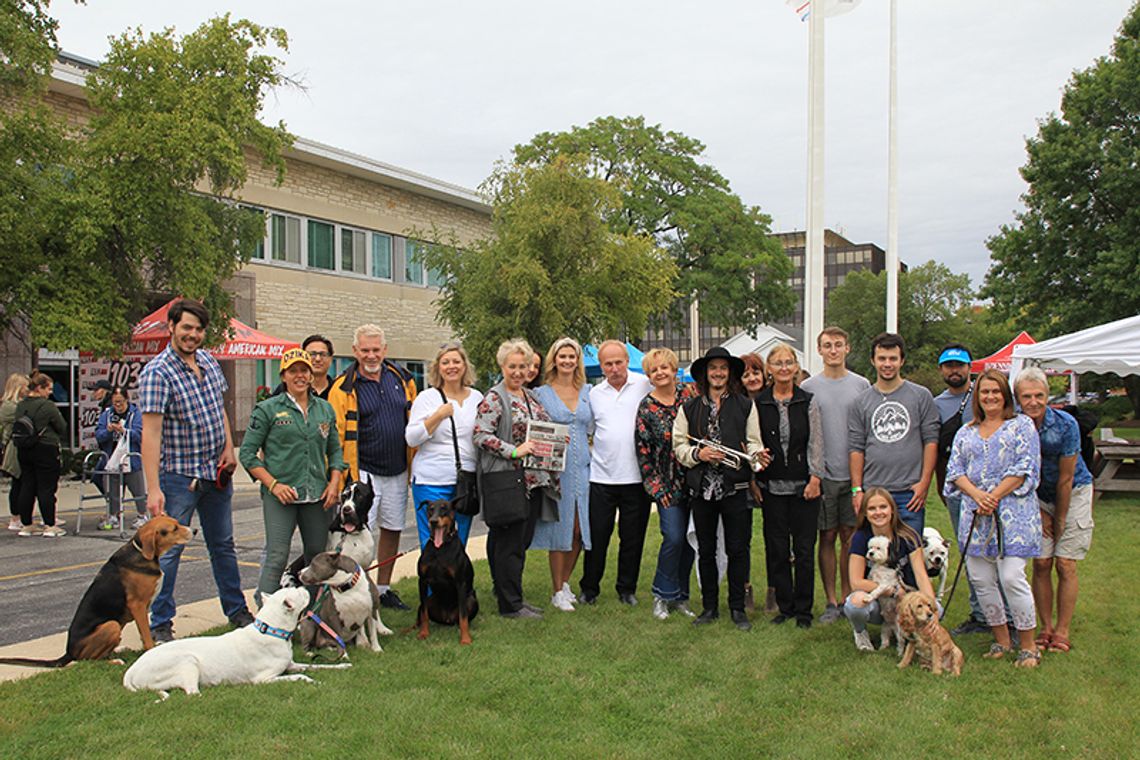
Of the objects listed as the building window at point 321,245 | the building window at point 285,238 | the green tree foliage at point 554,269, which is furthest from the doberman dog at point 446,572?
the building window at point 321,245

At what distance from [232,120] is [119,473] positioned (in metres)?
6.30

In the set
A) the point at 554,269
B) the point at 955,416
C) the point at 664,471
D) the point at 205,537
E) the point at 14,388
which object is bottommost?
the point at 205,537

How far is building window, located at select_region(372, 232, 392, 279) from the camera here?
25828 mm

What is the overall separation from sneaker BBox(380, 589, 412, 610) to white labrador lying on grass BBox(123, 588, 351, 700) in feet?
5.46

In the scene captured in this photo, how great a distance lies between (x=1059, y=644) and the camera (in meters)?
5.22

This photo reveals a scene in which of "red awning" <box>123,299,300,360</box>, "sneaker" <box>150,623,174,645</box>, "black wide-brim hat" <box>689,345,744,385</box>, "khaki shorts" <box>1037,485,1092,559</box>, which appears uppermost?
"red awning" <box>123,299,300,360</box>

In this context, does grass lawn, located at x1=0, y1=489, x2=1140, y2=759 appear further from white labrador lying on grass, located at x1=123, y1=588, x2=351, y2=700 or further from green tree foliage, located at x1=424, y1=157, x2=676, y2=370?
green tree foliage, located at x1=424, y1=157, x2=676, y2=370

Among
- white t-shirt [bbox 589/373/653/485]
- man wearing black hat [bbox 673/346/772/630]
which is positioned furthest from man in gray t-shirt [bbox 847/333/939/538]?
white t-shirt [bbox 589/373/653/485]

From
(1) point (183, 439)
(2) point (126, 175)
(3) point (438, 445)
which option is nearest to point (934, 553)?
Answer: (3) point (438, 445)

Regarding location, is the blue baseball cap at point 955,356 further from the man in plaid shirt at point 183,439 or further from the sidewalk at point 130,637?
the man in plaid shirt at point 183,439

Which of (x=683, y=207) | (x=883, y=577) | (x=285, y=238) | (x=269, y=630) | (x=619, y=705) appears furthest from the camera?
(x=683, y=207)

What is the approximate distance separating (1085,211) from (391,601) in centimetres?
2476

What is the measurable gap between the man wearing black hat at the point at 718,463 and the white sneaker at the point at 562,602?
956mm

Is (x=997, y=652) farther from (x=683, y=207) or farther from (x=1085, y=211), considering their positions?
(x=683, y=207)
